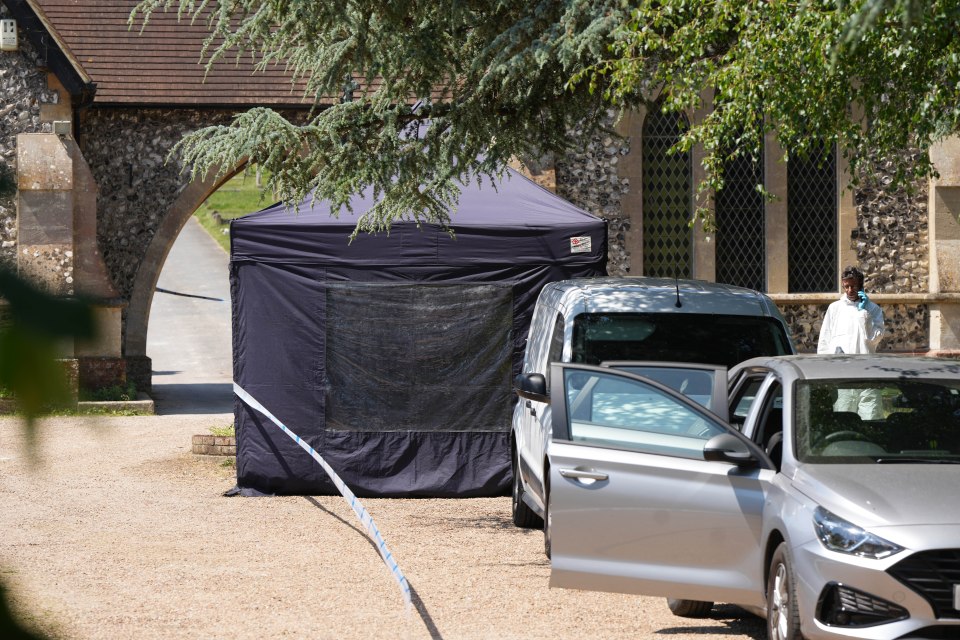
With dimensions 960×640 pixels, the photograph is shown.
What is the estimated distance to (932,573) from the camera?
473cm

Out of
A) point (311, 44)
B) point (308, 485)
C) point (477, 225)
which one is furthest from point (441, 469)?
point (311, 44)

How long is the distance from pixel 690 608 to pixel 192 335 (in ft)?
89.4

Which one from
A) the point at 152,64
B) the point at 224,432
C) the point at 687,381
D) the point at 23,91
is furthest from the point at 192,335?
the point at 687,381

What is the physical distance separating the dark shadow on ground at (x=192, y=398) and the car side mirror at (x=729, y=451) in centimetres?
1398

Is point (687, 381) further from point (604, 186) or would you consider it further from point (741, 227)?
point (741, 227)

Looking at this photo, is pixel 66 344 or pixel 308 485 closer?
pixel 66 344

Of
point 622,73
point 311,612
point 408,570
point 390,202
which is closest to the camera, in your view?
point 311,612

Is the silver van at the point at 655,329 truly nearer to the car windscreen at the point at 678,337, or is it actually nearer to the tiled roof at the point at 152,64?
the car windscreen at the point at 678,337

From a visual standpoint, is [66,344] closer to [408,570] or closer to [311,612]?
[311,612]

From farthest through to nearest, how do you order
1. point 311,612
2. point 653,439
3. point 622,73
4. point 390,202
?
1. point 390,202
2. point 622,73
3. point 311,612
4. point 653,439

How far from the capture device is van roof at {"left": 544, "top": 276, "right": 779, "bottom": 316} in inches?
321

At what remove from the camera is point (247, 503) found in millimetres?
10422

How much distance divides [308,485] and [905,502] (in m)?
6.72

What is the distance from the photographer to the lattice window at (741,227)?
1859 centimetres
